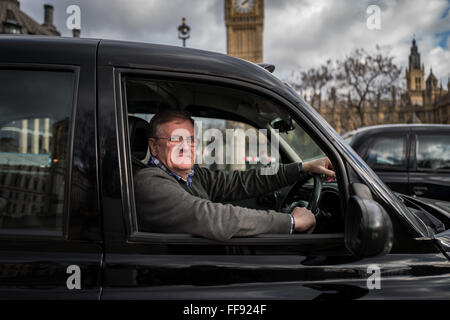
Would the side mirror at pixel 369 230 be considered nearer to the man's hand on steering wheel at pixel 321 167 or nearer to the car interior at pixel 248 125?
the car interior at pixel 248 125

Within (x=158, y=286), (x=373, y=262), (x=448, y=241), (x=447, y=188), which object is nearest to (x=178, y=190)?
(x=158, y=286)

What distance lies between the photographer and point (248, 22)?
83.4 m

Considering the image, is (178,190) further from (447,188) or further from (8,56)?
(447,188)

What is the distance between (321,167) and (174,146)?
3.07 feet

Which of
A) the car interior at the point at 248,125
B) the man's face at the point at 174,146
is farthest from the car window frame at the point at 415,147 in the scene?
the man's face at the point at 174,146

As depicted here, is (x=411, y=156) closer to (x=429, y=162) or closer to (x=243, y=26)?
(x=429, y=162)

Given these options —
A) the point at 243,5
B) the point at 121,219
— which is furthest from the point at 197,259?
the point at 243,5

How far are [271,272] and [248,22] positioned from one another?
292 feet

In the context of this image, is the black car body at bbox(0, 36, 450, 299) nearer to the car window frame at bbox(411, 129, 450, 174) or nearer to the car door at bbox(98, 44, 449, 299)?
the car door at bbox(98, 44, 449, 299)

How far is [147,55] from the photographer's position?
1.35 meters

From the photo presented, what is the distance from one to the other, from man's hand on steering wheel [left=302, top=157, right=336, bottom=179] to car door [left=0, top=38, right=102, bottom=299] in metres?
1.37

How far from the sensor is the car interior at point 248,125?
1.93 m

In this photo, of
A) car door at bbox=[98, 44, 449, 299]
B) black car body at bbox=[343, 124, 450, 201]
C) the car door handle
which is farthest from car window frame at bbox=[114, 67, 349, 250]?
the car door handle
